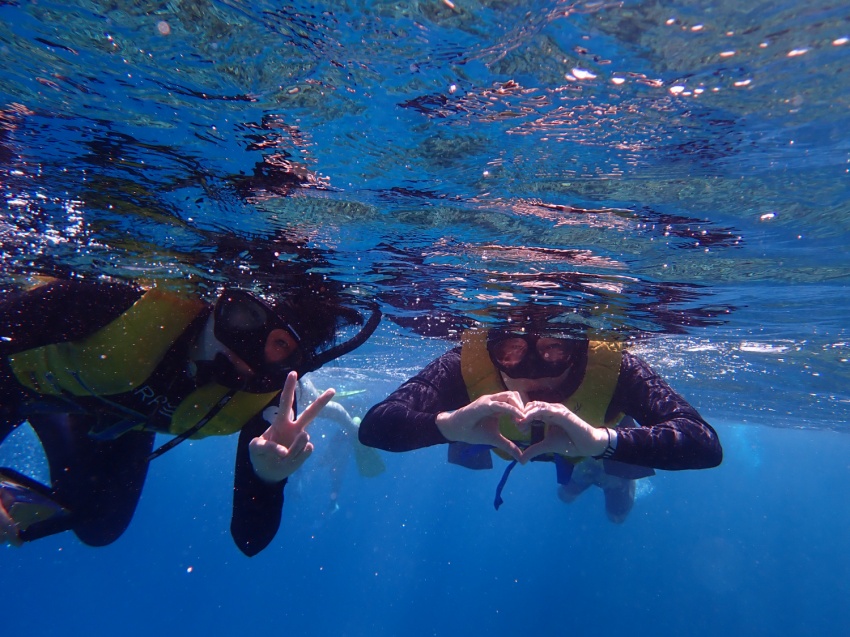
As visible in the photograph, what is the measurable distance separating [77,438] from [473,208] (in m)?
6.45

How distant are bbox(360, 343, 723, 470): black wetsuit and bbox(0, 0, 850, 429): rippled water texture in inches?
78.1

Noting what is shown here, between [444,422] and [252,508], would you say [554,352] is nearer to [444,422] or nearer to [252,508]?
[444,422]

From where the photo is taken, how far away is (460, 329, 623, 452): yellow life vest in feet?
20.6

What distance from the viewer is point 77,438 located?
22.4ft

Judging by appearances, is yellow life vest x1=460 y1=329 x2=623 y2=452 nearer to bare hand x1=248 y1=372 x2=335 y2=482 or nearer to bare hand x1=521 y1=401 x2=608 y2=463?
bare hand x1=521 y1=401 x2=608 y2=463

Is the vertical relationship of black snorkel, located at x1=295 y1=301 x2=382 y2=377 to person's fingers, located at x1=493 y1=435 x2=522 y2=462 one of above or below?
above

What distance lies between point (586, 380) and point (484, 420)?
2.43 meters

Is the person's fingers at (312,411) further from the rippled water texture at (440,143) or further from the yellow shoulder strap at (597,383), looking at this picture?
the yellow shoulder strap at (597,383)

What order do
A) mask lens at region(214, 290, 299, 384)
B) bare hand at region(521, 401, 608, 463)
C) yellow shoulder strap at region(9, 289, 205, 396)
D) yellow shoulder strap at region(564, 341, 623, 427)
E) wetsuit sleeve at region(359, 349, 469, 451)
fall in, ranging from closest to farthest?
bare hand at region(521, 401, 608, 463)
wetsuit sleeve at region(359, 349, 469, 451)
yellow shoulder strap at region(9, 289, 205, 396)
mask lens at region(214, 290, 299, 384)
yellow shoulder strap at region(564, 341, 623, 427)

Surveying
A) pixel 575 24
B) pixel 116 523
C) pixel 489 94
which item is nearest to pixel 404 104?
pixel 489 94

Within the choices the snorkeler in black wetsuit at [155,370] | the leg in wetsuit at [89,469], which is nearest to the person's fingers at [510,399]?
the snorkeler in black wetsuit at [155,370]

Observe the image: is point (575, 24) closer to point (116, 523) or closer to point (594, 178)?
point (594, 178)

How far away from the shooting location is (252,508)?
5125 millimetres

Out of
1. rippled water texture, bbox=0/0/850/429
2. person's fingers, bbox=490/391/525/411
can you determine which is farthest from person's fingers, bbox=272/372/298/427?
rippled water texture, bbox=0/0/850/429
